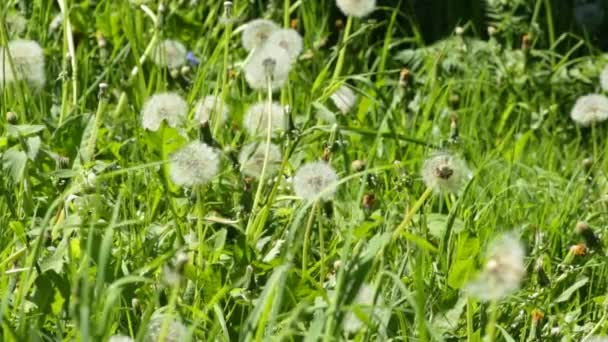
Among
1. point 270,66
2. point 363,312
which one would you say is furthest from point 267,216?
point 363,312

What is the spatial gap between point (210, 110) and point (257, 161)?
26 centimetres

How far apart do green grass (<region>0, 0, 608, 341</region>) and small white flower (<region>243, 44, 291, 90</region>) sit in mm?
113

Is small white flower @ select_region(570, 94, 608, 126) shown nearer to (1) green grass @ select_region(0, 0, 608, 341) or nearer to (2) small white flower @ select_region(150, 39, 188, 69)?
(1) green grass @ select_region(0, 0, 608, 341)

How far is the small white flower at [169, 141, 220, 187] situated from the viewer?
2.33 m

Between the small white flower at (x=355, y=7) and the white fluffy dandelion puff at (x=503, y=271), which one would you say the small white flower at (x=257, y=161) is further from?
the white fluffy dandelion puff at (x=503, y=271)

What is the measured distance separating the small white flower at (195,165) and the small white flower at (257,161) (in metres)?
0.30

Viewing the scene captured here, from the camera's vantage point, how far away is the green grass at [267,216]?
208 cm

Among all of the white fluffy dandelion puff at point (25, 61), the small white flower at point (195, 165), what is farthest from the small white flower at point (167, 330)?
the white fluffy dandelion puff at point (25, 61)

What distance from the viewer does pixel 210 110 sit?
9.52ft

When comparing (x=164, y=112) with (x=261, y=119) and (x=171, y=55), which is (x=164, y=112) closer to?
(x=261, y=119)

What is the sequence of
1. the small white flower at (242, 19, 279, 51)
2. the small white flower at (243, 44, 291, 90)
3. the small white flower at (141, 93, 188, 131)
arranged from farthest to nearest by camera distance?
the small white flower at (242, 19, 279, 51) < the small white flower at (141, 93, 188, 131) < the small white flower at (243, 44, 291, 90)

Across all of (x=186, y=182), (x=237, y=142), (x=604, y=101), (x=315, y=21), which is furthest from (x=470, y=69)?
(x=186, y=182)

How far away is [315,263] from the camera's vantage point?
2.53 m

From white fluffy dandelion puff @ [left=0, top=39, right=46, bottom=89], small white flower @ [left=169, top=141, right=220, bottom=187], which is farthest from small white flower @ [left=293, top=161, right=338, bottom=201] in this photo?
white fluffy dandelion puff @ [left=0, top=39, right=46, bottom=89]
